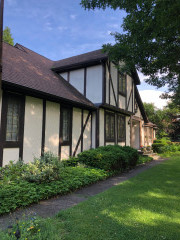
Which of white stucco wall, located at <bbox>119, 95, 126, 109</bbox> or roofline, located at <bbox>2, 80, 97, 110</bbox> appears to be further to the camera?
white stucco wall, located at <bbox>119, 95, 126, 109</bbox>

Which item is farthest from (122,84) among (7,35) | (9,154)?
(7,35)

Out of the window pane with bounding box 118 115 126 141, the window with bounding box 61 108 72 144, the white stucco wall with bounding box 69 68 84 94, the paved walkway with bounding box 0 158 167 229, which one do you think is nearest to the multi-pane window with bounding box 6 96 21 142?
the window with bounding box 61 108 72 144

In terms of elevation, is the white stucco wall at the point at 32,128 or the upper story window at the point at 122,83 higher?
the upper story window at the point at 122,83

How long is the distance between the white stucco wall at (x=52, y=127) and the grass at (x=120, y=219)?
4.02m

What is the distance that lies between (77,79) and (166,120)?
23726 millimetres

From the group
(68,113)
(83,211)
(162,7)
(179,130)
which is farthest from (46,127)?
(179,130)

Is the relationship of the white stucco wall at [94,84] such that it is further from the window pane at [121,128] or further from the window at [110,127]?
the window pane at [121,128]

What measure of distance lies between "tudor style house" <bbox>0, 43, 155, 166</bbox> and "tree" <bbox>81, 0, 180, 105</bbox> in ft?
10.7

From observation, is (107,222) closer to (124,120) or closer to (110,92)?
(110,92)

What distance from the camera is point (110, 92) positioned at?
40.0ft

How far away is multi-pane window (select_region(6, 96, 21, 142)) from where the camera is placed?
6938 mm

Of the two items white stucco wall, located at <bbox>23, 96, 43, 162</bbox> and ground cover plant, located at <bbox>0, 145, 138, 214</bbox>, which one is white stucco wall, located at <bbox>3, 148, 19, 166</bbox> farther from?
ground cover plant, located at <bbox>0, 145, 138, 214</bbox>

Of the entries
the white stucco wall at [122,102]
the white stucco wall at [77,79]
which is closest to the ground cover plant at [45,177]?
the white stucco wall at [77,79]

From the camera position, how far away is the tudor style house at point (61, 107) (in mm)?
7078
